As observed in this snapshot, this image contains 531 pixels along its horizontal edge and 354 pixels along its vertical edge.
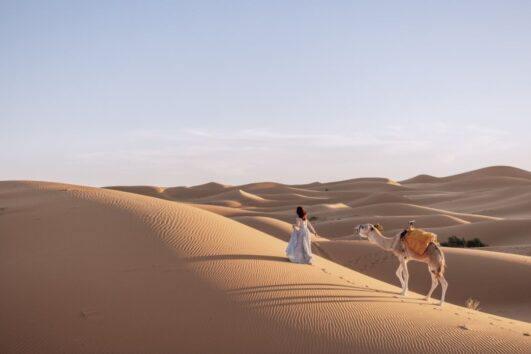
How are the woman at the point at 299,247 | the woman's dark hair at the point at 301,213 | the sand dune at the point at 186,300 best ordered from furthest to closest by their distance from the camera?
the woman at the point at 299,247 → the woman's dark hair at the point at 301,213 → the sand dune at the point at 186,300

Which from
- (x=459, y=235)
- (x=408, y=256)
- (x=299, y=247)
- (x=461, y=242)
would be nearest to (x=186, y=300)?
(x=299, y=247)

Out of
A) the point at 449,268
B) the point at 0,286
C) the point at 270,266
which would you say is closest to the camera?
the point at 0,286

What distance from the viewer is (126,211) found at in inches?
531

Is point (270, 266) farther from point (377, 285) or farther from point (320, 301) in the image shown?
point (377, 285)

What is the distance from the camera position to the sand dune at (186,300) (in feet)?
28.2

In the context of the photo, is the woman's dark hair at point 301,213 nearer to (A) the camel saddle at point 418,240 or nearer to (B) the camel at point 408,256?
(B) the camel at point 408,256

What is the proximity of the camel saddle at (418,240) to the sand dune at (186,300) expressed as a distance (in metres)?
0.98

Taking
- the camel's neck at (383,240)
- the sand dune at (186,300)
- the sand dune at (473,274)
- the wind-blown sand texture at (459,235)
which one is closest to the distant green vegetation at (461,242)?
the wind-blown sand texture at (459,235)

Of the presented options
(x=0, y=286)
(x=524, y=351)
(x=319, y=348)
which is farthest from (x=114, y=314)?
(x=524, y=351)

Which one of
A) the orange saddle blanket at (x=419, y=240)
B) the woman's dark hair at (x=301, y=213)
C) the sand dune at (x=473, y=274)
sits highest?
the woman's dark hair at (x=301, y=213)

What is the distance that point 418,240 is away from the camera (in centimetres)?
1150

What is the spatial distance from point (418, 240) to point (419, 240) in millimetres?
18

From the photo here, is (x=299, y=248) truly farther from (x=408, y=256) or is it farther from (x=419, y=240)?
(x=419, y=240)

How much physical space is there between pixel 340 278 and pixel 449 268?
8.75 meters
